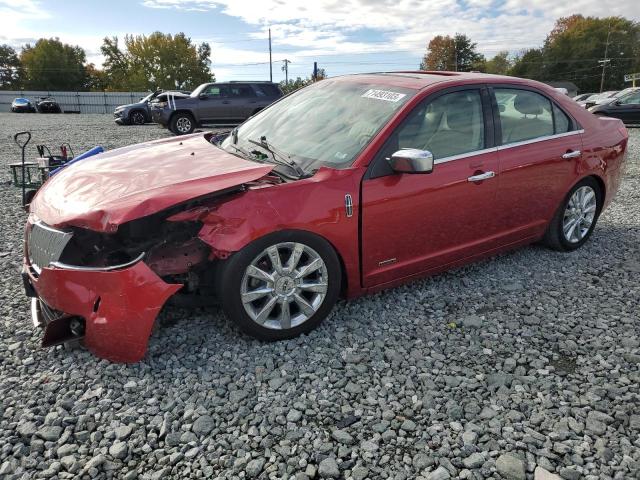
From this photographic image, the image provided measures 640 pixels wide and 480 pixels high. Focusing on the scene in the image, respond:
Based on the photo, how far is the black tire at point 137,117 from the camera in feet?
67.3

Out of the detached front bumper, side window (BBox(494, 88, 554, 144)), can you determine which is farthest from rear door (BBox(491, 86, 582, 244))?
the detached front bumper

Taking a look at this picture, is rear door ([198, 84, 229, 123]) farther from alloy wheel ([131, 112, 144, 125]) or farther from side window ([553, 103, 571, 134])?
side window ([553, 103, 571, 134])

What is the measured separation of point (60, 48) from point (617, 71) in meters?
85.7


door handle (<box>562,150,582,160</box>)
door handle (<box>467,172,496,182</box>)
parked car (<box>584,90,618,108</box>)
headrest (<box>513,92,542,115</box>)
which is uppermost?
parked car (<box>584,90,618,108</box>)

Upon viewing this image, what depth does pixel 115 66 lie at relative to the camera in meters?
76.1

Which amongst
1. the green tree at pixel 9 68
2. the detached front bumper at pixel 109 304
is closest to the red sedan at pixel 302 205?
the detached front bumper at pixel 109 304

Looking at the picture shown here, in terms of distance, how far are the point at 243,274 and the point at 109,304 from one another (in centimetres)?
73

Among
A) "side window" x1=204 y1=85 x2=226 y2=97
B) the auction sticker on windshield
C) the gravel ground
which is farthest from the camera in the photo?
"side window" x1=204 y1=85 x2=226 y2=97

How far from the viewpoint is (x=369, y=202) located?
10.3 feet

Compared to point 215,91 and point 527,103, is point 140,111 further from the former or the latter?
point 527,103

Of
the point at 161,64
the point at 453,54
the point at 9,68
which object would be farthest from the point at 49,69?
the point at 453,54

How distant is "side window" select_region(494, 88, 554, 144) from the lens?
12.7ft

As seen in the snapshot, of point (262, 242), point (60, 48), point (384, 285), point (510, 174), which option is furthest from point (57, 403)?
point (60, 48)

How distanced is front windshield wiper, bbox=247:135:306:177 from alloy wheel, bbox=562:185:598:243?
2695mm
